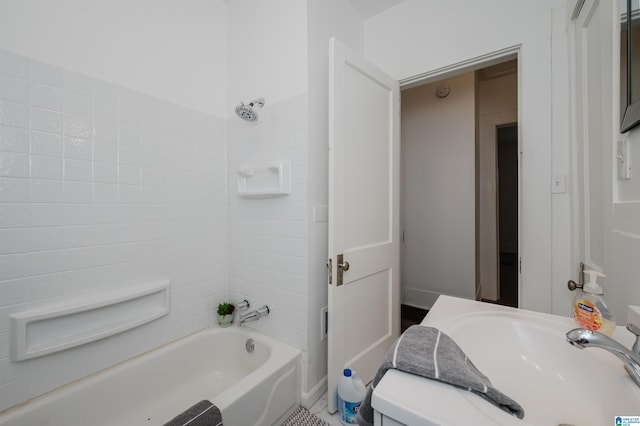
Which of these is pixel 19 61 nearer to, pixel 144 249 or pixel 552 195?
pixel 144 249

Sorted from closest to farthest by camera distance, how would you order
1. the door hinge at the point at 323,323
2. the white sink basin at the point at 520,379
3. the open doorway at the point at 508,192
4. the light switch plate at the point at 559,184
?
1. the white sink basin at the point at 520,379
2. the light switch plate at the point at 559,184
3. the door hinge at the point at 323,323
4. the open doorway at the point at 508,192

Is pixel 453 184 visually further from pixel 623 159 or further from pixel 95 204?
pixel 95 204

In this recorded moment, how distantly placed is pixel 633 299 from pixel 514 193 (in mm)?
5745

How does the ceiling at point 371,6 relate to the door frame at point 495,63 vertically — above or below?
above

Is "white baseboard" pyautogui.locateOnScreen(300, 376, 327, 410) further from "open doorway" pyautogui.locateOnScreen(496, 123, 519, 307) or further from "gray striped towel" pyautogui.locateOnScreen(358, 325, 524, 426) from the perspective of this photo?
"open doorway" pyautogui.locateOnScreen(496, 123, 519, 307)

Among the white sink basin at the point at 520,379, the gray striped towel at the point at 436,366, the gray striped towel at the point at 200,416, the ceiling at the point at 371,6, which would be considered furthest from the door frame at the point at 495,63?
the gray striped towel at the point at 200,416

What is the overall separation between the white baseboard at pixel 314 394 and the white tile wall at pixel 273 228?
260 millimetres

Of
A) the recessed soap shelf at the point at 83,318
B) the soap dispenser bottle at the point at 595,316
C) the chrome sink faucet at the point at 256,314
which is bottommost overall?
the chrome sink faucet at the point at 256,314

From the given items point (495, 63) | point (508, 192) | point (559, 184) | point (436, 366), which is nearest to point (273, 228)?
point (436, 366)

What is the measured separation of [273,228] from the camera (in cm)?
157

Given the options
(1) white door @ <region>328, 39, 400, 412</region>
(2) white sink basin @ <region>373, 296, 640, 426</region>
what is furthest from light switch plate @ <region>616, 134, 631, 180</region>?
(1) white door @ <region>328, 39, 400, 412</region>

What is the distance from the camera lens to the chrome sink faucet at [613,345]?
50 cm

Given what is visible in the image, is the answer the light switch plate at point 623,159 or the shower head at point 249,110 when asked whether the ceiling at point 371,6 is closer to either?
the shower head at point 249,110

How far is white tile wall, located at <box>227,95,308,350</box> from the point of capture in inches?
56.8
